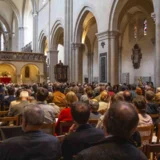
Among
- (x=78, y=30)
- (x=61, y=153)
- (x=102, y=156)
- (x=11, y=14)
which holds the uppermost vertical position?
(x=11, y=14)

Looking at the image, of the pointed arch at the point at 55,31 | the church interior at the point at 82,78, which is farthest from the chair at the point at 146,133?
the pointed arch at the point at 55,31

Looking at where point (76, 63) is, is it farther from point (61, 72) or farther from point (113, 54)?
point (113, 54)

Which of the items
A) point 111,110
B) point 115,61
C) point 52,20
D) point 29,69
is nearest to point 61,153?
point 111,110

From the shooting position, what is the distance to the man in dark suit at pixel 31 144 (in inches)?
96.3

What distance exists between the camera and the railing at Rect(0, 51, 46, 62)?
27312 mm

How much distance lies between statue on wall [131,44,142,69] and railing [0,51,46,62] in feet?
32.2

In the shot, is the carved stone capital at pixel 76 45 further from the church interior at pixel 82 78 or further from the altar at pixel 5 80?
the altar at pixel 5 80

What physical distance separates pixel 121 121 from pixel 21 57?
27.3m

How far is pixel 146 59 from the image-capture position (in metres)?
22.8

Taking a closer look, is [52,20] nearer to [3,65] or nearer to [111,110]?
[3,65]

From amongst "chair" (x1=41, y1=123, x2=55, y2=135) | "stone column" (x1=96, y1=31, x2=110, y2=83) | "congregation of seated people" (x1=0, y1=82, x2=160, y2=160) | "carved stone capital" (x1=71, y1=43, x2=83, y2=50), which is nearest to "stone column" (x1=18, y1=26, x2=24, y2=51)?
"carved stone capital" (x1=71, y1=43, x2=83, y2=50)

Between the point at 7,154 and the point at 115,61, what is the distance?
49.7 feet

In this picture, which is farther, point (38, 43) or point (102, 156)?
point (38, 43)

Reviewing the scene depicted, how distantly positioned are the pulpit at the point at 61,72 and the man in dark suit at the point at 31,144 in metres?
19.7
